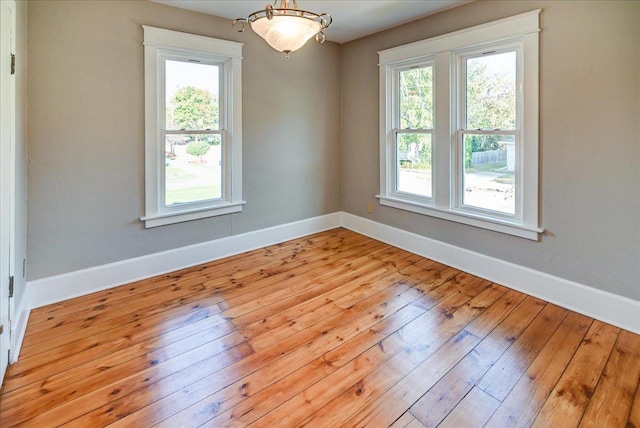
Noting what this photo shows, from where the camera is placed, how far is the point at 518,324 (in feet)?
8.06

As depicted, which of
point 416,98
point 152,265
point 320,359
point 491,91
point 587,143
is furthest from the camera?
point 416,98

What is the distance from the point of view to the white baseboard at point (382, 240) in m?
A: 2.48

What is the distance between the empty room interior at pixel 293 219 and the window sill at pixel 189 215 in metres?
0.03

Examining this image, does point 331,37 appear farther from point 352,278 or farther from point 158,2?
point 352,278

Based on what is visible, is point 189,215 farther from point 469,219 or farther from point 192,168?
point 469,219

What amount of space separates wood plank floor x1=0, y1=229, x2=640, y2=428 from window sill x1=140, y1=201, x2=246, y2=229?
23.1 inches

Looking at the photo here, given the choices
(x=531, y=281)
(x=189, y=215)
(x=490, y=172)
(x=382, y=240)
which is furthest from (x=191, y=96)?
(x=531, y=281)

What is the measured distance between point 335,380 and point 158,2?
3433 mm

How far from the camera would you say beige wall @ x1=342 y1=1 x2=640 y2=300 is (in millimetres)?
2322

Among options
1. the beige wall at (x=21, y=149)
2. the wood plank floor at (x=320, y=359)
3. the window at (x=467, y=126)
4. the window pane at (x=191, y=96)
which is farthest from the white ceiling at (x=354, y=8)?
the wood plank floor at (x=320, y=359)

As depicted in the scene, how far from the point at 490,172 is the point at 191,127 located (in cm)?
295

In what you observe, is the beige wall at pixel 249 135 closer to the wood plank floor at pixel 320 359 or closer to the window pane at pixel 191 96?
the window pane at pixel 191 96

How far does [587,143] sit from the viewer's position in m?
2.52

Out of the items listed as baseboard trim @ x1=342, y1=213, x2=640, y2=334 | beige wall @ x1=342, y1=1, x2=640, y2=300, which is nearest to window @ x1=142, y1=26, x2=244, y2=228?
baseboard trim @ x1=342, y1=213, x2=640, y2=334
